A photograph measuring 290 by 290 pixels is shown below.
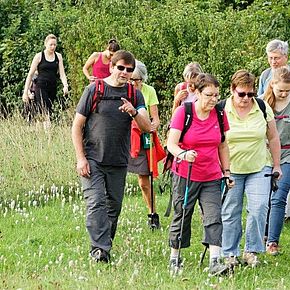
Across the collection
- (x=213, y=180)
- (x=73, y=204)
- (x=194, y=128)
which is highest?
(x=194, y=128)

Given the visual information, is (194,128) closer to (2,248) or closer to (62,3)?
(2,248)

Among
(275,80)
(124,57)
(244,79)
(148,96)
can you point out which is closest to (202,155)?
(244,79)

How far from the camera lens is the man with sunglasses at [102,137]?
26.1 feet

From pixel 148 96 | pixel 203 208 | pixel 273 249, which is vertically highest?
Result: pixel 148 96

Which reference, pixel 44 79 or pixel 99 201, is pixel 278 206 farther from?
pixel 44 79

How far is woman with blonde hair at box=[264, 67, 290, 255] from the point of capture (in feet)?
29.2

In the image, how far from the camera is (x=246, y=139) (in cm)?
818

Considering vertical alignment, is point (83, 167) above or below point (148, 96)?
below

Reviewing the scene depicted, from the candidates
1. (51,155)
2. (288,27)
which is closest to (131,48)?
(288,27)

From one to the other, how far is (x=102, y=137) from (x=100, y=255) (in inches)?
42.0

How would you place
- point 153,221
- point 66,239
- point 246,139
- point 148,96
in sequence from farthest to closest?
1. point 148,96
2. point 153,221
3. point 66,239
4. point 246,139

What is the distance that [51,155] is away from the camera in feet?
40.9

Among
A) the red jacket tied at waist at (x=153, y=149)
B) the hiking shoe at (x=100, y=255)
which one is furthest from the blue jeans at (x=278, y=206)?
the hiking shoe at (x=100, y=255)

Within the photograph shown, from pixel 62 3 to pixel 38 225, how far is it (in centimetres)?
1358
